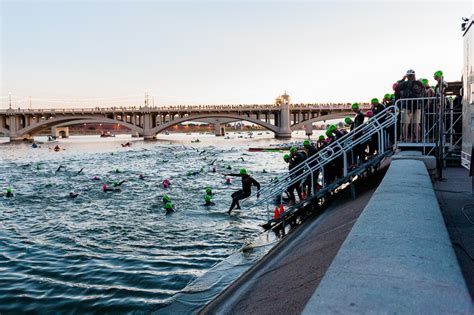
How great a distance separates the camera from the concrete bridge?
331ft

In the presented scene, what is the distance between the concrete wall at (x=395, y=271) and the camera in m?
2.52

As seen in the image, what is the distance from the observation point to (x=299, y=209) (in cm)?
1404

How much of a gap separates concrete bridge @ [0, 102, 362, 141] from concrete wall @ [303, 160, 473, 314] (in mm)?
94417

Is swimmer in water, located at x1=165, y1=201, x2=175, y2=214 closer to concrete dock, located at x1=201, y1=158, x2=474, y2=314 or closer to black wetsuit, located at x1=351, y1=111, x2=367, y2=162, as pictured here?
black wetsuit, located at x1=351, y1=111, x2=367, y2=162

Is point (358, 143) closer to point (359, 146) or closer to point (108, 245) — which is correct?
point (359, 146)

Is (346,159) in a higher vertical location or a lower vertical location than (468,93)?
lower

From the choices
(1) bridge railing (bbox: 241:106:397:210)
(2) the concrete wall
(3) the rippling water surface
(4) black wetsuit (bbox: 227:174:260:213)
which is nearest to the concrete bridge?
(3) the rippling water surface

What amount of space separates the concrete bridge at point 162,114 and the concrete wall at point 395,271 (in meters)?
94.4

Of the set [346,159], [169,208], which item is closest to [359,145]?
[346,159]

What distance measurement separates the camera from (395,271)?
9.78 ft

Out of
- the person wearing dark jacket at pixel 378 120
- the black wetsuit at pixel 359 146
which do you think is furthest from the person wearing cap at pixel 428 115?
the black wetsuit at pixel 359 146

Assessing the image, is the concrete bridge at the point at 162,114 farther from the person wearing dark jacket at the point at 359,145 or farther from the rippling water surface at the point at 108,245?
the person wearing dark jacket at the point at 359,145

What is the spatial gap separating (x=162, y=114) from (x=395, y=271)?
108 m

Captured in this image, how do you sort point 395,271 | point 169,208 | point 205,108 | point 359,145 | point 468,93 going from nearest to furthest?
point 395,271 → point 468,93 → point 359,145 → point 169,208 → point 205,108
